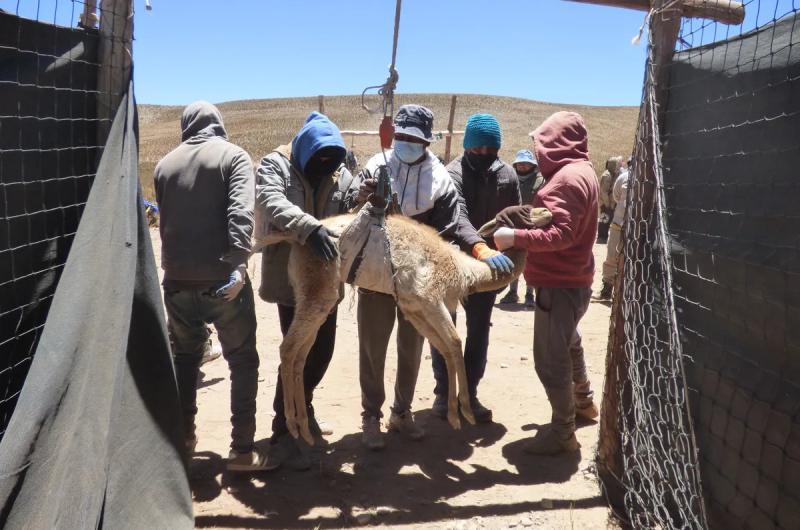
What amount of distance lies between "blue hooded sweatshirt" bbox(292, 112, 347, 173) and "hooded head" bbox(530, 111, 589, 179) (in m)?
1.35

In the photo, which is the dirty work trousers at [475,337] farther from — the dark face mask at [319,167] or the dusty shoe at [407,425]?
the dark face mask at [319,167]

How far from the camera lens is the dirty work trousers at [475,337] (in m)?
4.68

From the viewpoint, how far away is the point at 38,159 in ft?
8.60

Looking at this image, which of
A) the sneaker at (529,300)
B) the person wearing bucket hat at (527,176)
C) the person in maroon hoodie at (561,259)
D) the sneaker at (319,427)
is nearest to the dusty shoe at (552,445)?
the person in maroon hoodie at (561,259)

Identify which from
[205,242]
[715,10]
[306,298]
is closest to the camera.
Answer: [715,10]

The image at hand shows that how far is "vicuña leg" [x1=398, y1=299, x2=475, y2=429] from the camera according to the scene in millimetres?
3787

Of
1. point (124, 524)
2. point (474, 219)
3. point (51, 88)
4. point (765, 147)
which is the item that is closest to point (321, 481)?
point (124, 524)

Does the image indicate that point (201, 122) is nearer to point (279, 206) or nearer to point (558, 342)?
point (279, 206)

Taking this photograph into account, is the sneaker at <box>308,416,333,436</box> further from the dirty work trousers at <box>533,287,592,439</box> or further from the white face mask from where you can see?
the white face mask

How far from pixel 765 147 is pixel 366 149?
31238mm

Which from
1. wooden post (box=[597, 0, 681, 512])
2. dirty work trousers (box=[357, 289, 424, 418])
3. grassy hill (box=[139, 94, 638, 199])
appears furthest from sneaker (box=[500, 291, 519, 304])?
grassy hill (box=[139, 94, 638, 199])

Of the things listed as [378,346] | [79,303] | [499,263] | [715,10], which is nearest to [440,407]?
[378,346]

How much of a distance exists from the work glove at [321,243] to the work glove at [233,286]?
429 mm

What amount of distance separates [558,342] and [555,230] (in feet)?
2.57
